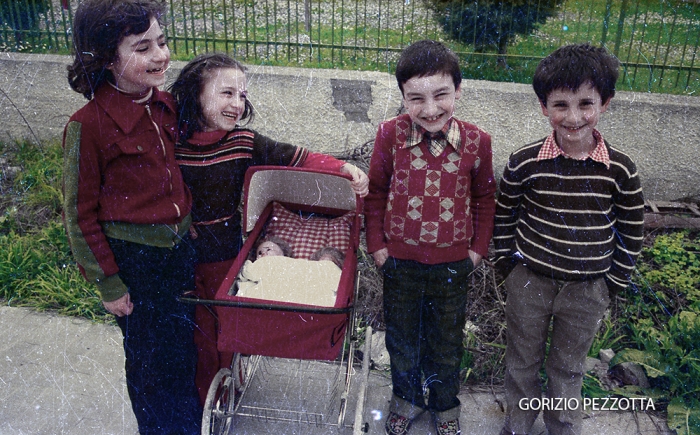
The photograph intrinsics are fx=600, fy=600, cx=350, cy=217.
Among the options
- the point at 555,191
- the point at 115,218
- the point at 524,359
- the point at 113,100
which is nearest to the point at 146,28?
the point at 113,100

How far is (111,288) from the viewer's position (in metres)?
2.40

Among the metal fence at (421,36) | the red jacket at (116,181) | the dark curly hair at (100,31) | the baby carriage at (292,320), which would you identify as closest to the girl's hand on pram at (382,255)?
the baby carriage at (292,320)

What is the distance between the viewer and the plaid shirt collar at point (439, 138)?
8.34 ft

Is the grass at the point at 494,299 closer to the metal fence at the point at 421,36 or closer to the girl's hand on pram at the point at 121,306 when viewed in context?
the metal fence at the point at 421,36

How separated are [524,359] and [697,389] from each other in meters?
1.06

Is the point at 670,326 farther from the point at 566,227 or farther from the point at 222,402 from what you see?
the point at 222,402

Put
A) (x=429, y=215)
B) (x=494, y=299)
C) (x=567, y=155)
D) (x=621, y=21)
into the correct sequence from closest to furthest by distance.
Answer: (x=567, y=155) → (x=429, y=215) → (x=494, y=299) → (x=621, y=21)

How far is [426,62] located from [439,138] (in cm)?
32

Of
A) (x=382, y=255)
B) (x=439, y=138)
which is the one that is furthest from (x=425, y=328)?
(x=439, y=138)

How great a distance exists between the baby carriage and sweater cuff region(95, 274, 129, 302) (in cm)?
45

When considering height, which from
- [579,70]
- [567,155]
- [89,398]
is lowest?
[89,398]

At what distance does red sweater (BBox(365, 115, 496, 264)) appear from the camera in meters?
2.56

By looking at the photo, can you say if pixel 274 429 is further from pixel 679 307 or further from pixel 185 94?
pixel 679 307

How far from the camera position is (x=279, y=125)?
18.0 ft
